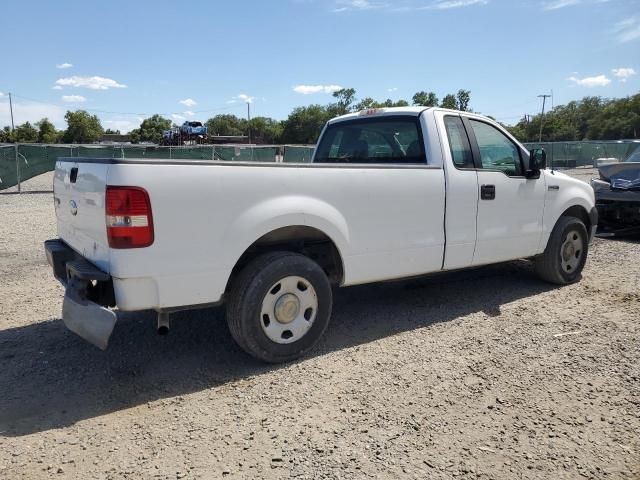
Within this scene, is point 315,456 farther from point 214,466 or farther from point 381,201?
point 381,201

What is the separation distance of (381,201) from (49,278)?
14.4ft

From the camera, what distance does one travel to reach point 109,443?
288cm

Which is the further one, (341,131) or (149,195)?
(341,131)

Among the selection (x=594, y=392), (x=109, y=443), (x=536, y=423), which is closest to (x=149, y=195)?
(x=109, y=443)

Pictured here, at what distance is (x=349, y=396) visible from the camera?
3420 mm

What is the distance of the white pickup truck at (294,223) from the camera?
3.21m

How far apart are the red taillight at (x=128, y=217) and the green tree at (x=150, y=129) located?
4263 inches

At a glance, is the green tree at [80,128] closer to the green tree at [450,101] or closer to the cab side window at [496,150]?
the green tree at [450,101]

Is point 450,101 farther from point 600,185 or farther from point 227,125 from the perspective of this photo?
point 600,185

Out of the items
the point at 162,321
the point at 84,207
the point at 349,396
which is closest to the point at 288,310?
the point at 349,396

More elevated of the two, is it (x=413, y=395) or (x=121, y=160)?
(x=121, y=160)

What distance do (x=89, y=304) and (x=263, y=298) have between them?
45.0 inches

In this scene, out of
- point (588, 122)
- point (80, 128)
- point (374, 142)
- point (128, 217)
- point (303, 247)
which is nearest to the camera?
point (128, 217)

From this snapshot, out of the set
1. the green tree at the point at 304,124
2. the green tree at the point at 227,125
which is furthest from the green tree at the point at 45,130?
the green tree at the point at 304,124
